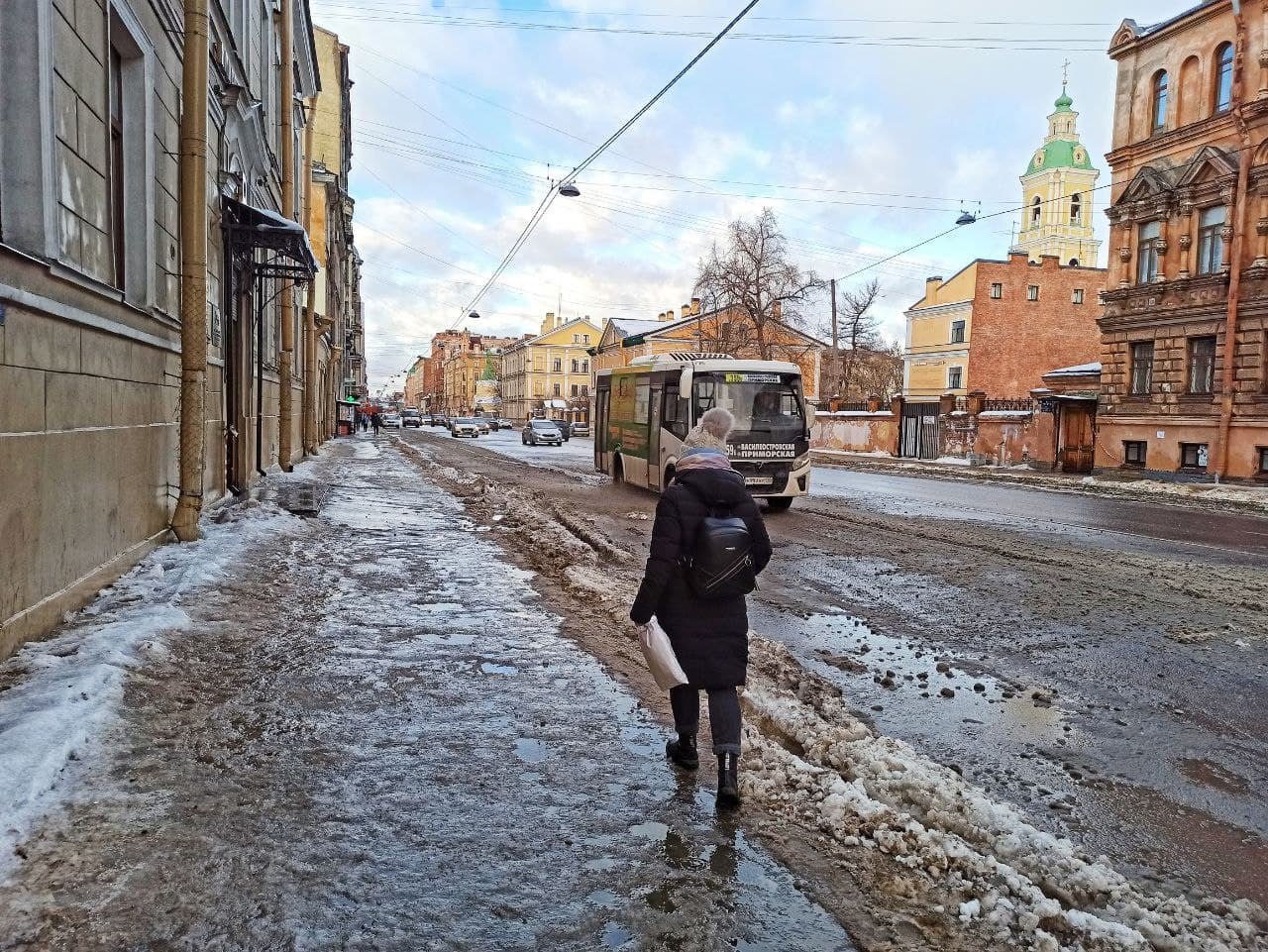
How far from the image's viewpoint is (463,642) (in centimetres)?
610

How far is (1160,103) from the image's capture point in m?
28.1

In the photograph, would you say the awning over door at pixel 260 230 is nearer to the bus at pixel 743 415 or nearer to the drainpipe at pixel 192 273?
the drainpipe at pixel 192 273

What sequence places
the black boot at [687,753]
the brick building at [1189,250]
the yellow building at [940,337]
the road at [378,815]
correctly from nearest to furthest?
the road at [378,815], the black boot at [687,753], the brick building at [1189,250], the yellow building at [940,337]

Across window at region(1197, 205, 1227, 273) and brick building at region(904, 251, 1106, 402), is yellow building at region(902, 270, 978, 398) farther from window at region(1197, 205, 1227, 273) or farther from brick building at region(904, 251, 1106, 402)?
window at region(1197, 205, 1227, 273)

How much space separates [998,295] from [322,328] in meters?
43.2

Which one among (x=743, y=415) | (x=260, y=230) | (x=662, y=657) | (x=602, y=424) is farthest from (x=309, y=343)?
(x=662, y=657)

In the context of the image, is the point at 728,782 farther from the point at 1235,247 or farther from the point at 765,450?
the point at 1235,247

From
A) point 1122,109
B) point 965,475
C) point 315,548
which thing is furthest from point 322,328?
point 1122,109

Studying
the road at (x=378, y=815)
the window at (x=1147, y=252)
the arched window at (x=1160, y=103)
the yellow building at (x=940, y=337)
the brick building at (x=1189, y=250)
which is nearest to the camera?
the road at (x=378, y=815)

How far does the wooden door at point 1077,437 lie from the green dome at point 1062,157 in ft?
266

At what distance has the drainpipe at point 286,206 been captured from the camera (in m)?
17.2

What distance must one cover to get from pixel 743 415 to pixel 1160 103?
22814 mm

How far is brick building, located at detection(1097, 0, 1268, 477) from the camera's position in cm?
2441

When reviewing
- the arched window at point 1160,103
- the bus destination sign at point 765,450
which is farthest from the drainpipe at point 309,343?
the arched window at point 1160,103
